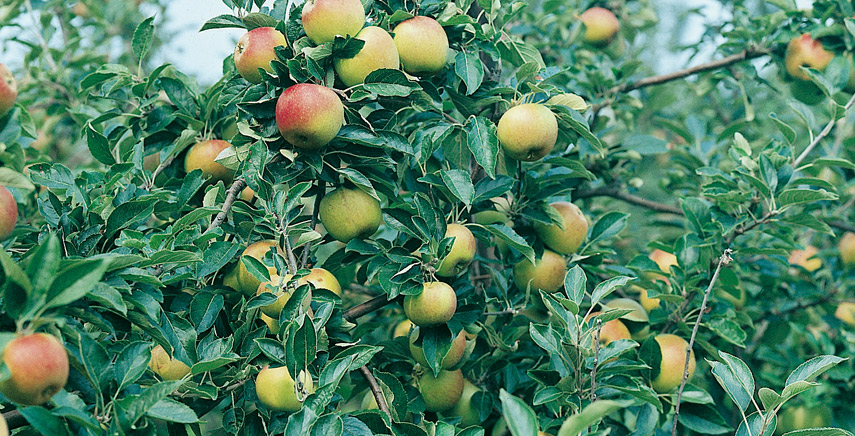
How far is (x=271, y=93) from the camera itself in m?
1.42

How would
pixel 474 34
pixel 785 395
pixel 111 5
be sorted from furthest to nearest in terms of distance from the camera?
pixel 111 5 < pixel 474 34 < pixel 785 395

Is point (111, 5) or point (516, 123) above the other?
point (516, 123)

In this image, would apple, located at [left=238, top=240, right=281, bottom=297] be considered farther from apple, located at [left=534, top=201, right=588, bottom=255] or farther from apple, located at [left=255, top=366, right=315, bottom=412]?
apple, located at [left=534, top=201, right=588, bottom=255]

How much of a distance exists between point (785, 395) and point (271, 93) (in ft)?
3.64

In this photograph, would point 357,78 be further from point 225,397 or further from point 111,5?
point 111,5

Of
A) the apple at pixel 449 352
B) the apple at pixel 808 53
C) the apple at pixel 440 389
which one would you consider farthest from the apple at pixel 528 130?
the apple at pixel 808 53

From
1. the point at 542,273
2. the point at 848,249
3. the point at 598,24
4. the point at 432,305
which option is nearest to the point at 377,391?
the point at 432,305

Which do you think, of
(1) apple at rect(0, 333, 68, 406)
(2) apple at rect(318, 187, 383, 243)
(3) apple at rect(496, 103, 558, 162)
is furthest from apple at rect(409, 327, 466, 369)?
(1) apple at rect(0, 333, 68, 406)

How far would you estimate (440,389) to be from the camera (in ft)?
5.20

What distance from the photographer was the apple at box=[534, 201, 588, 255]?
1694mm

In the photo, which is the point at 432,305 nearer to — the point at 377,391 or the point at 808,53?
the point at 377,391

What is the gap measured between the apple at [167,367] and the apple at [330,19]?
0.71 metres

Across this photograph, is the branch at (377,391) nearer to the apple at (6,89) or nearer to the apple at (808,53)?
the apple at (6,89)

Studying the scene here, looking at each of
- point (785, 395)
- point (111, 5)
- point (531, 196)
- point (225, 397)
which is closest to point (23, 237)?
point (225, 397)
